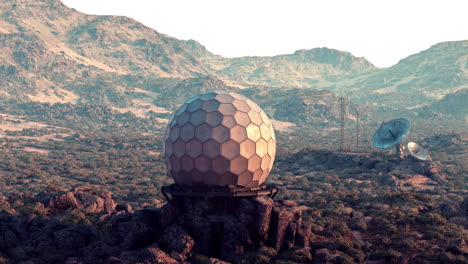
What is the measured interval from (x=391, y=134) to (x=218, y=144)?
185ft

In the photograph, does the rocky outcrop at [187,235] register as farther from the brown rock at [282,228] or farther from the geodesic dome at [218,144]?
the geodesic dome at [218,144]

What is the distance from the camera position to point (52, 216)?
2998 centimetres

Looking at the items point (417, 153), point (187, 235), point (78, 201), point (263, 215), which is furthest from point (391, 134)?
point (187, 235)

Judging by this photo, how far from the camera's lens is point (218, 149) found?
78.9ft

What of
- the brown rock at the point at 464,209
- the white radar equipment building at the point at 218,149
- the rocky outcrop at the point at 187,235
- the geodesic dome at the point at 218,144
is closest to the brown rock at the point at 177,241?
the rocky outcrop at the point at 187,235

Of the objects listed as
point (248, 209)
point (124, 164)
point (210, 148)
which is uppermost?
point (210, 148)

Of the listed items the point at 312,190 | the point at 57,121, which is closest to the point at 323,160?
the point at 312,190

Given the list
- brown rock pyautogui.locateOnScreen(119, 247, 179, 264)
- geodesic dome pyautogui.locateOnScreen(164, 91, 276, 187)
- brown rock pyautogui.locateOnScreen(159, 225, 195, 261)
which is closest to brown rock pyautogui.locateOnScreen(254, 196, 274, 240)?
geodesic dome pyautogui.locateOnScreen(164, 91, 276, 187)

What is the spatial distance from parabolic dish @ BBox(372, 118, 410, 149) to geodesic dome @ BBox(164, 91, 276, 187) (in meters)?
51.4

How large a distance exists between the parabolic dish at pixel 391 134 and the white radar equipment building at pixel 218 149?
169ft

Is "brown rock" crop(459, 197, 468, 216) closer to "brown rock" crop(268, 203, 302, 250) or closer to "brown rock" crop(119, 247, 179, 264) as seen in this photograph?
"brown rock" crop(268, 203, 302, 250)

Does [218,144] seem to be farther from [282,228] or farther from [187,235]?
[282,228]

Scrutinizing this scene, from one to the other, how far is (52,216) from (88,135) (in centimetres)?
11881

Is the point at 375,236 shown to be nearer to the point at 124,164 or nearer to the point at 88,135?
the point at 124,164
